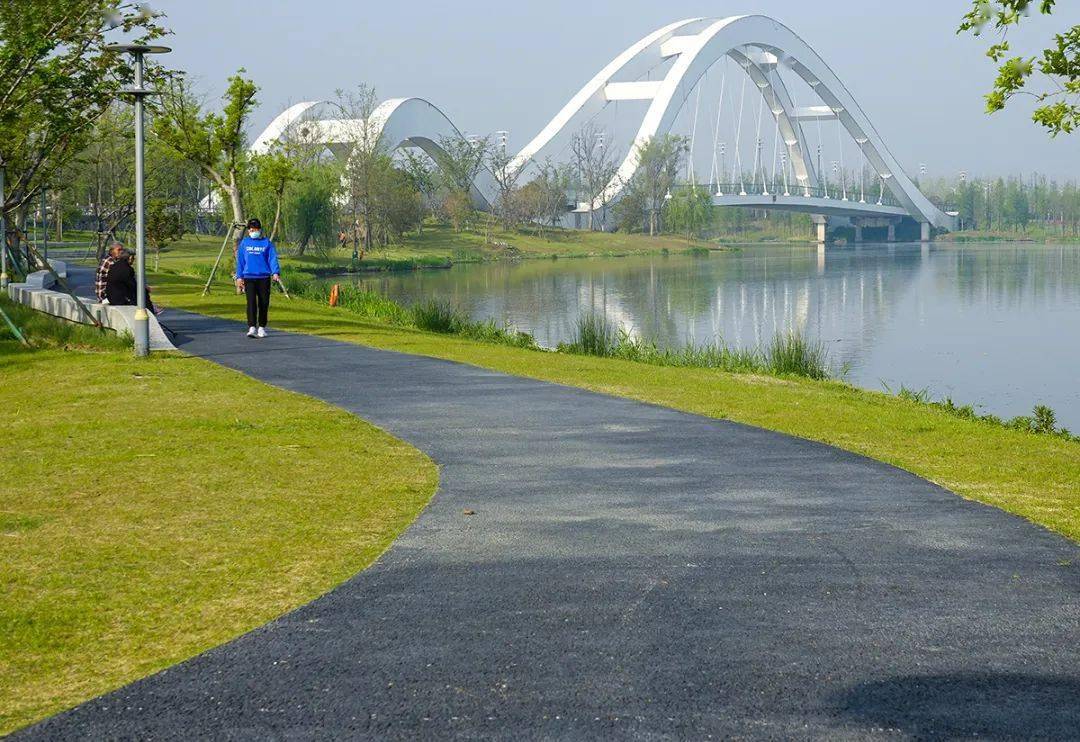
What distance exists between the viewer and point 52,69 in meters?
15.7

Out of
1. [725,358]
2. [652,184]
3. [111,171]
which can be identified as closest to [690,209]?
[652,184]

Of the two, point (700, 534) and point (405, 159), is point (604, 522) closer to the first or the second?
point (700, 534)

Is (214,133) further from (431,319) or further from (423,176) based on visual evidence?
(423,176)

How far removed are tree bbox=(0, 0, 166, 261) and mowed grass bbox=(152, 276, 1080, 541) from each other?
4113 mm

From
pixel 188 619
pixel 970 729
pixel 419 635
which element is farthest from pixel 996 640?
pixel 188 619

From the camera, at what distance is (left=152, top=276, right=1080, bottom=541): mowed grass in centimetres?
746

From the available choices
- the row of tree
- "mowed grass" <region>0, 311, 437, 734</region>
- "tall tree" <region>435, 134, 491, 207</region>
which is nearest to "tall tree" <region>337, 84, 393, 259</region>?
the row of tree

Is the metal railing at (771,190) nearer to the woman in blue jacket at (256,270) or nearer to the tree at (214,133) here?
the tree at (214,133)

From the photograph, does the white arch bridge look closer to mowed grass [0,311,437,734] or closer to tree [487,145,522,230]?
tree [487,145,522,230]

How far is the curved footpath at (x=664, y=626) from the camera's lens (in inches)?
143

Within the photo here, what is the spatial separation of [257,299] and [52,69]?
3868mm

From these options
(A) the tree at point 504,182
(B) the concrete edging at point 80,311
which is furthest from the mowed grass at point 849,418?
(A) the tree at point 504,182

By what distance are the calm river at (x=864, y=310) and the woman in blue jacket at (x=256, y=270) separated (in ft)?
24.3

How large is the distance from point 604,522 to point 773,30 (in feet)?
230
